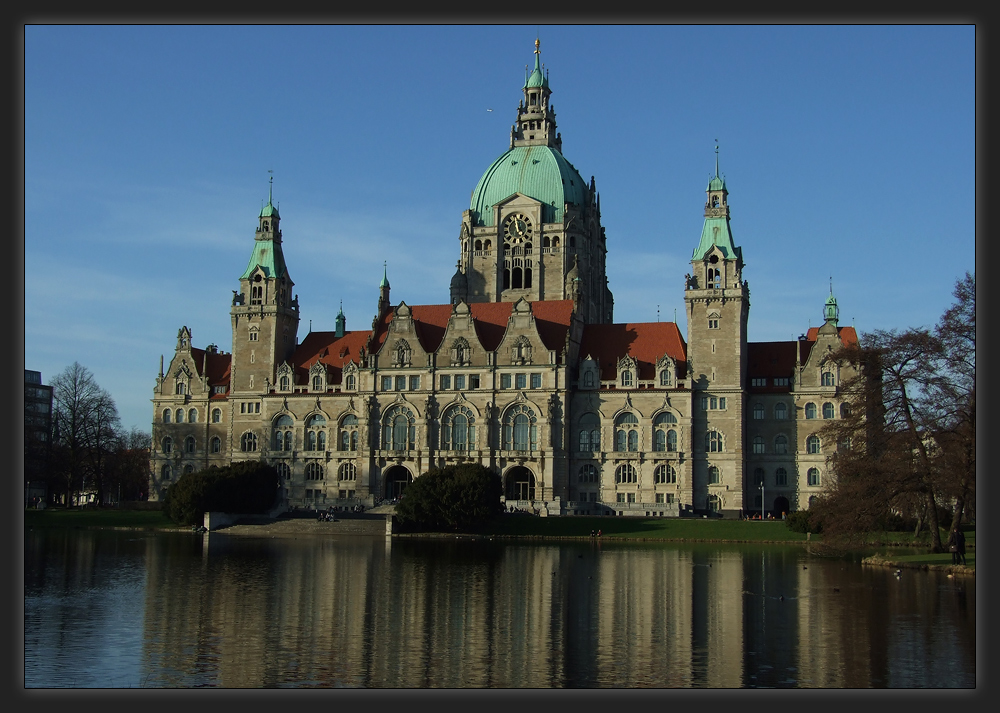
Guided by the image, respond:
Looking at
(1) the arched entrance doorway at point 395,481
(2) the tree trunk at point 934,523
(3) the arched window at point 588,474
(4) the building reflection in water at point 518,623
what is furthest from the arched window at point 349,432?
(2) the tree trunk at point 934,523

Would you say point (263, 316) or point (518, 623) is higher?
point (263, 316)

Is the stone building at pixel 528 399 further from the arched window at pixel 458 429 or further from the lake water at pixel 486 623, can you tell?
the lake water at pixel 486 623

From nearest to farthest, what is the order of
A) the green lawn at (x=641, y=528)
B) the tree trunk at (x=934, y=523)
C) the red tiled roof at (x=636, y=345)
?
the tree trunk at (x=934, y=523), the green lawn at (x=641, y=528), the red tiled roof at (x=636, y=345)

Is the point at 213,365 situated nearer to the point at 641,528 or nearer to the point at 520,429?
the point at 520,429

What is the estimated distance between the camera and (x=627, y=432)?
11075 centimetres

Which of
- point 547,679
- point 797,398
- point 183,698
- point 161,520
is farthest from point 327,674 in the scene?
point 797,398

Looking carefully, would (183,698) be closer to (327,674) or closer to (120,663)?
(327,674)

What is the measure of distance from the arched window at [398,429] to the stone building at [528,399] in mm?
133

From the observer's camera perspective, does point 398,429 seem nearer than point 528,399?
No

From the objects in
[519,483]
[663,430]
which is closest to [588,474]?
[519,483]

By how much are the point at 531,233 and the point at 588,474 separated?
31.0 metres

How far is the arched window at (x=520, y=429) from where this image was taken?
363ft

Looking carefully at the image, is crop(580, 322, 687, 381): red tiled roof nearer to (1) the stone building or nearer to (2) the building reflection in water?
(1) the stone building

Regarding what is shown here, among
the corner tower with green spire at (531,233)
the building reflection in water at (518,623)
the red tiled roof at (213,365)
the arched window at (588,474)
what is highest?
the corner tower with green spire at (531,233)
